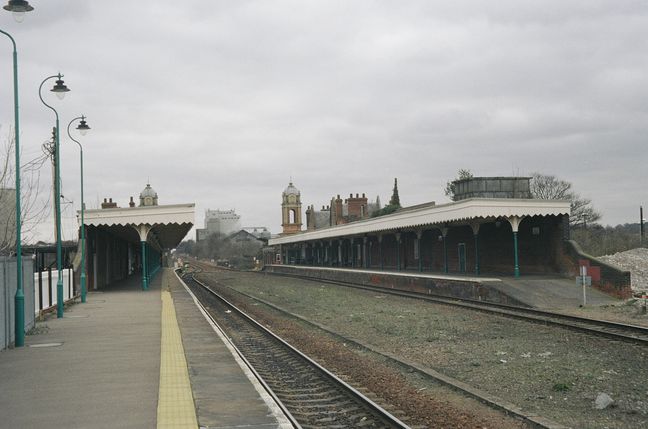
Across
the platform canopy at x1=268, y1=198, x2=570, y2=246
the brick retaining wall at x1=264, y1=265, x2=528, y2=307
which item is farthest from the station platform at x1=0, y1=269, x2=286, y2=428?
the platform canopy at x1=268, y1=198, x2=570, y2=246

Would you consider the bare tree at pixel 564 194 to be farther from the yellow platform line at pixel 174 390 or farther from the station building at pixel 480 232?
the yellow platform line at pixel 174 390

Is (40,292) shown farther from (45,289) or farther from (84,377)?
(84,377)

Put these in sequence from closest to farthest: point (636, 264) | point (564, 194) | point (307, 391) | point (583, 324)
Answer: point (307, 391), point (583, 324), point (636, 264), point (564, 194)

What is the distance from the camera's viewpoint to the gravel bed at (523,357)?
8.78m

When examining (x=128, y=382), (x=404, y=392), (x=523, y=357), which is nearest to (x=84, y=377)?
(x=128, y=382)

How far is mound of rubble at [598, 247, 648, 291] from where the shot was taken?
30.8 meters

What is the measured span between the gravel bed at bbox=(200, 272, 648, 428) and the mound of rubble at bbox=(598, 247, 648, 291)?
12785mm

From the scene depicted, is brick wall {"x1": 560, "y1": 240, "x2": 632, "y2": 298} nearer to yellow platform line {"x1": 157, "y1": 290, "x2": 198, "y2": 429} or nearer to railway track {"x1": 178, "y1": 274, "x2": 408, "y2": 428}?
railway track {"x1": 178, "y1": 274, "x2": 408, "y2": 428}

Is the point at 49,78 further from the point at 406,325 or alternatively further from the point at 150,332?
the point at 406,325

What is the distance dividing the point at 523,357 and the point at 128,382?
711cm

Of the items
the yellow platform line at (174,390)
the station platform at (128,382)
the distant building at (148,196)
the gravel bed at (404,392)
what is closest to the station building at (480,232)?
the gravel bed at (404,392)

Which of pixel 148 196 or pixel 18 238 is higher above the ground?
pixel 148 196

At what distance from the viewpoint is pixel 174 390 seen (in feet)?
30.1

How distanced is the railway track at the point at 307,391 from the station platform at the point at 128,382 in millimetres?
487
